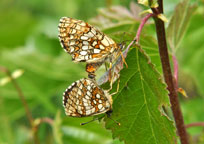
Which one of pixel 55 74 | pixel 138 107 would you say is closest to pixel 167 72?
pixel 138 107

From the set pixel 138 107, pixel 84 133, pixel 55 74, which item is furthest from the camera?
pixel 55 74

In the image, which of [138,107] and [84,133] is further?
[84,133]

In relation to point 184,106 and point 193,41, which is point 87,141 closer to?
Answer: point 184,106

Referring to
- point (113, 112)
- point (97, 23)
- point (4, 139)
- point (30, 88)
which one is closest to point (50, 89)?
point (30, 88)

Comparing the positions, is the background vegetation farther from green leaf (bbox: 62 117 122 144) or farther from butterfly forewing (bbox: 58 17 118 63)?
butterfly forewing (bbox: 58 17 118 63)

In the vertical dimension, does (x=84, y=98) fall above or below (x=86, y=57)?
below

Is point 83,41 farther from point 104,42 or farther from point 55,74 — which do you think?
point 55,74
